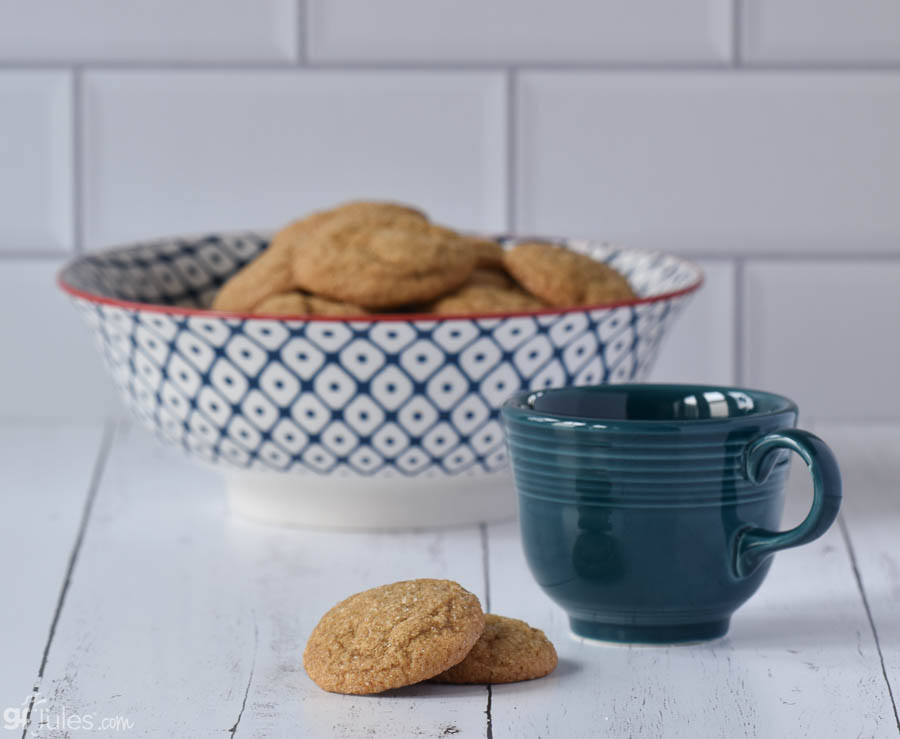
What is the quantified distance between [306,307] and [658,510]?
0.85ft

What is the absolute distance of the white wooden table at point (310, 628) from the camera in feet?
1.61

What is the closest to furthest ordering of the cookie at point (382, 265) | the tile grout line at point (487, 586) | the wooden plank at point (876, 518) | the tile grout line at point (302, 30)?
the tile grout line at point (487, 586) → the wooden plank at point (876, 518) → the cookie at point (382, 265) → the tile grout line at point (302, 30)

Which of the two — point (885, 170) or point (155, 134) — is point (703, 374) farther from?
point (155, 134)

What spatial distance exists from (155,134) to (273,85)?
0.33ft

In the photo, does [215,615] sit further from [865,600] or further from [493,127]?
[493,127]

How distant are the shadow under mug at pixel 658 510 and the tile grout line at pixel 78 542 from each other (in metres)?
0.20

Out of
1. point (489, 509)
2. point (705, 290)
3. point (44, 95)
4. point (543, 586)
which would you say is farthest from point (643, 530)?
point (44, 95)

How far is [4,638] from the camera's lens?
59 cm

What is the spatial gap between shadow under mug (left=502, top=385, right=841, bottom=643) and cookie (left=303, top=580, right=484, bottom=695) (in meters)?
0.05

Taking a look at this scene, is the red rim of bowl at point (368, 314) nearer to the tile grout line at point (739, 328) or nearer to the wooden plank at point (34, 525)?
the wooden plank at point (34, 525)

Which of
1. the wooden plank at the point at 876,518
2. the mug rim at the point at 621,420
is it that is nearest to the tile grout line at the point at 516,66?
the wooden plank at the point at 876,518

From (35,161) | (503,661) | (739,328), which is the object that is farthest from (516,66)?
(503,661)

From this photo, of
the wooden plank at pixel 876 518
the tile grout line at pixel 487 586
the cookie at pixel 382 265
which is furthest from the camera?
the cookie at pixel 382 265

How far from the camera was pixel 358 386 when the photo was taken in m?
0.69
